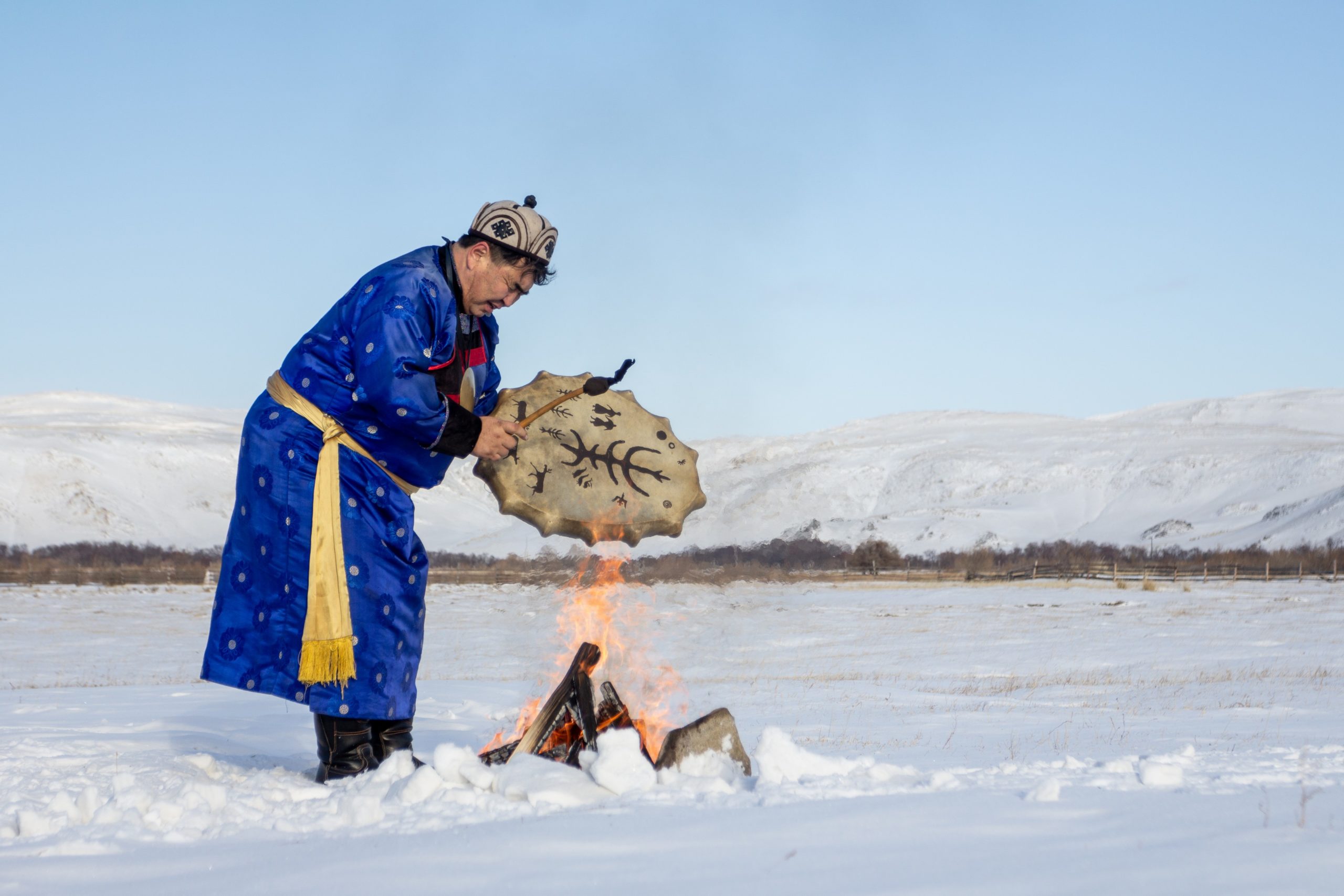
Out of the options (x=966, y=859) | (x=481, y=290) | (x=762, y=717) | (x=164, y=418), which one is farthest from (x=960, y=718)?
(x=164, y=418)

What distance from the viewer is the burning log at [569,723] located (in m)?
4.09

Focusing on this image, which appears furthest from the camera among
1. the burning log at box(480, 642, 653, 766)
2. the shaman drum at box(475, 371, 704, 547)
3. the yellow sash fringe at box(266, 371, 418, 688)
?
Result: the shaman drum at box(475, 371, 704, 547)

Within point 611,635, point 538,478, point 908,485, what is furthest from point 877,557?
point 538,478

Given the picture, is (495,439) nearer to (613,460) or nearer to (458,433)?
(458,433)

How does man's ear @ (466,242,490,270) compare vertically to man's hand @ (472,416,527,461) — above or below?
above

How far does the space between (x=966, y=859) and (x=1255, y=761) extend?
92.4 inches

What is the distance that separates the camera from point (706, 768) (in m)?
3.81

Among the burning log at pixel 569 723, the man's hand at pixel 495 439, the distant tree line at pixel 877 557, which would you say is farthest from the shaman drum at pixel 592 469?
the distant tree line at pixel 877 557

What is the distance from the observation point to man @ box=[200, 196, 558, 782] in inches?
150

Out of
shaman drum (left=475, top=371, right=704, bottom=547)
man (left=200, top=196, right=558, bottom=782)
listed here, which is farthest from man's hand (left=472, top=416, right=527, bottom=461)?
shaman drum (left=475, top=371, right=704, bottom=547)

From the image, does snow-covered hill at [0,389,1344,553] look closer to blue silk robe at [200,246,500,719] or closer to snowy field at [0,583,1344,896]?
snowy field at [0,583,1344,896]

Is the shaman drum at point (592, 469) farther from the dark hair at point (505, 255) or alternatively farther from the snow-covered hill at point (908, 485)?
the snow-covered hill at point (908, 485)

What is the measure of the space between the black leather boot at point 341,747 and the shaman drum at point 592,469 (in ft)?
3.26

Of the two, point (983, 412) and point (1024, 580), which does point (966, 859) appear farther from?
point (983, 412)
